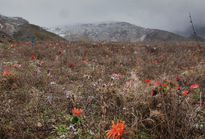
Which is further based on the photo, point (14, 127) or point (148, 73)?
point (148, 73)

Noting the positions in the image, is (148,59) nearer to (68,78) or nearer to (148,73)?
(148,73)

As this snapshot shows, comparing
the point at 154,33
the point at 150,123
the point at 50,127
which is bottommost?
the point at 50,127

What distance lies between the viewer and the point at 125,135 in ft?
4.76

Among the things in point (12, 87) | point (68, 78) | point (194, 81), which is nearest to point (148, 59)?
point (194, 81)

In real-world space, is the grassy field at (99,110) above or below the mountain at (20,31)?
below

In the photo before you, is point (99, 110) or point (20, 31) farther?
point (20, 31)

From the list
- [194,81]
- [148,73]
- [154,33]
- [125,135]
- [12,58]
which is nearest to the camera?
[125,135]

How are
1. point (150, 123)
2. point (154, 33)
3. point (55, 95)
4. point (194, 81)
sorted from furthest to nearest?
point (154, 33), point (194, 81), point (55, 95), point (150, 123)

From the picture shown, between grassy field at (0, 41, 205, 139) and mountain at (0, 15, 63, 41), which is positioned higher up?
mountain at (0, 15, 63, 41)

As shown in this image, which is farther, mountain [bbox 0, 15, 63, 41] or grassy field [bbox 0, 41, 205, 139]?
mountain [bbox 0, 15, 63, 41]

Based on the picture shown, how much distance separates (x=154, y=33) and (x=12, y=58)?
8900cm

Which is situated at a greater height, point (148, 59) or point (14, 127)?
point (148, 59)

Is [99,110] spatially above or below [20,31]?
below

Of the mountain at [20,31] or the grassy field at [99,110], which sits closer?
the grassy field at [99,110]
